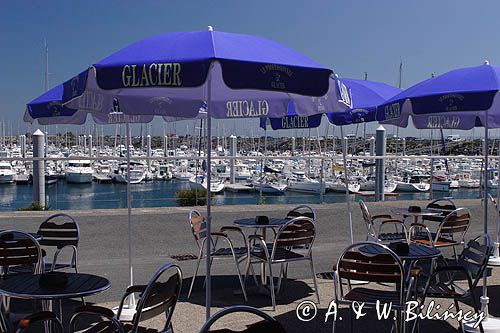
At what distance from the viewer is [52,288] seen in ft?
12.8

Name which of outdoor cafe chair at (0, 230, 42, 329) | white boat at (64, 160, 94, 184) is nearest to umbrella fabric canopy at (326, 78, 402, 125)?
outdoor cafe chair at (0, 230, 42, 329)

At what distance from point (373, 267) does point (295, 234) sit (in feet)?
5.54

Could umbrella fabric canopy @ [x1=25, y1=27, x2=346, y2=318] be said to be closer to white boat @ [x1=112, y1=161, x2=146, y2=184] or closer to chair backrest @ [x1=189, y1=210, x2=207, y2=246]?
chair backrest @ [x1=189, y1=210, x2=207, y2=246]

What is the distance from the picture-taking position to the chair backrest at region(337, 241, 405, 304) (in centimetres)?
436

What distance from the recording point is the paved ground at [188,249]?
584 cm

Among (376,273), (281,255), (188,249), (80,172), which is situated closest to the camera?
(376,273)

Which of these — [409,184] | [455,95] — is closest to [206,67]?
[455,95]

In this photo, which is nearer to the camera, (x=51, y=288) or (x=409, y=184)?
(x=51, y=288)

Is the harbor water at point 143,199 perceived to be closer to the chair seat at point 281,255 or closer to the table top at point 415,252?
the chair seat at point 281,255

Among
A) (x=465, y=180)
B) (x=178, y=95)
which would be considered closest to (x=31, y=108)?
(x=178, y=95)

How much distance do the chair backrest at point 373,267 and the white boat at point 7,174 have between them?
39.4 meters

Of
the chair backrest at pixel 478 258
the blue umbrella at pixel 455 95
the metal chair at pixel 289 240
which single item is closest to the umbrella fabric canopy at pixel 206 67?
the blue umbrella at pixel 455 95

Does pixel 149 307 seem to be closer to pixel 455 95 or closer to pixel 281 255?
pixel 281 255

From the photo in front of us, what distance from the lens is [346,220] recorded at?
11836 mm
